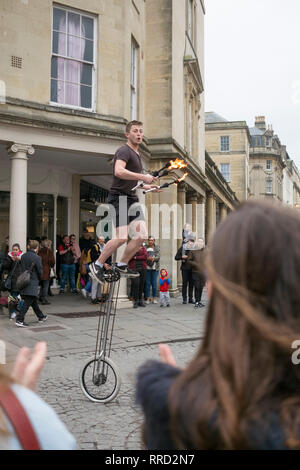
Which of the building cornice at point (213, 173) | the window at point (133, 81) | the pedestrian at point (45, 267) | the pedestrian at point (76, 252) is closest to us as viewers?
the pedestrian at point (45, 267)

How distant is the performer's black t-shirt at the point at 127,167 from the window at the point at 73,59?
810cm

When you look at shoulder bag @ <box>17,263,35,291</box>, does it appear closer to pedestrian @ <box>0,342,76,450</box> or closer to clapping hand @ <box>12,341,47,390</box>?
clapping hand @ <box>12,341,47,390</box>

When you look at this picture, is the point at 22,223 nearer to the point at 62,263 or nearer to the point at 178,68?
the point at 62,263

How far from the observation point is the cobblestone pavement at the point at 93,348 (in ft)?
14.9

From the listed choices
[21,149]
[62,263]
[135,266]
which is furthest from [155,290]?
[21,149]

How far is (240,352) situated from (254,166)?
247 ft

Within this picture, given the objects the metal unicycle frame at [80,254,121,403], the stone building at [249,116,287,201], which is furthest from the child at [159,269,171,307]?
the stone building at [249,116,287,201]

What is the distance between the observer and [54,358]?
7.43 meters

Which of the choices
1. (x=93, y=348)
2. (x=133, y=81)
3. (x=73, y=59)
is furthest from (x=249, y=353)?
(x=133, y=81)

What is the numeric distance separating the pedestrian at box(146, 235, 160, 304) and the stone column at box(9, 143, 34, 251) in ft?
13.3

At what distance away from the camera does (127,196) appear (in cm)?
526

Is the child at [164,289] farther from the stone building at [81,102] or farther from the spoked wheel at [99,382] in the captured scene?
the spoked wheel at [99,382]

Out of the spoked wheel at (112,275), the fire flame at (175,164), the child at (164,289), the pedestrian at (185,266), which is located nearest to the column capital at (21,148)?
the child at (164,289)

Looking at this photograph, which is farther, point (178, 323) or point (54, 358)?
point (178, 323)
